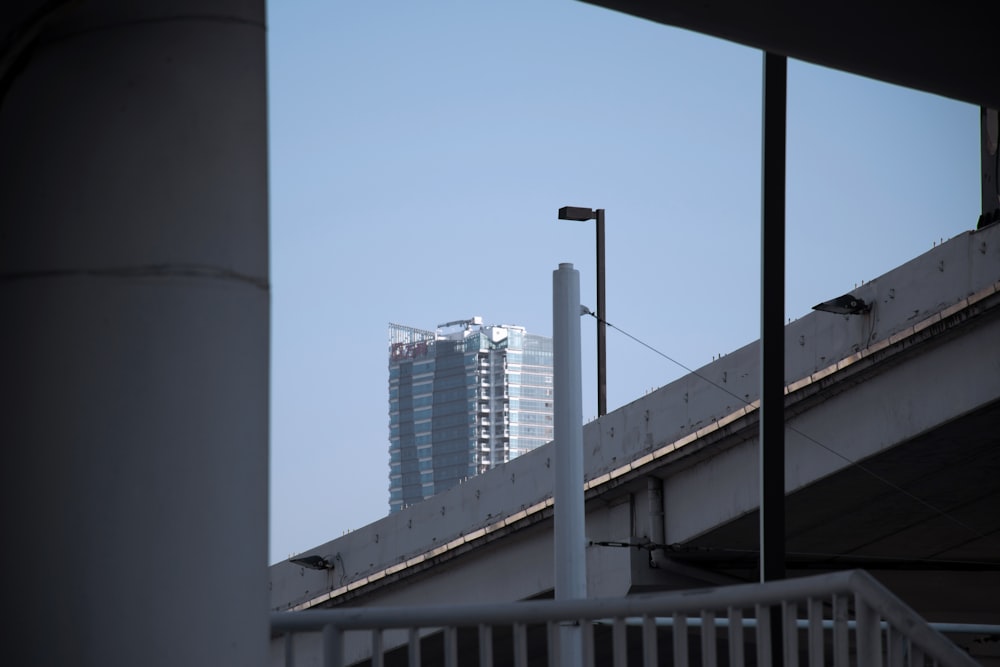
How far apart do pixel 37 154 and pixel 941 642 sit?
2812mm

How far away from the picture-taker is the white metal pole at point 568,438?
416 inches

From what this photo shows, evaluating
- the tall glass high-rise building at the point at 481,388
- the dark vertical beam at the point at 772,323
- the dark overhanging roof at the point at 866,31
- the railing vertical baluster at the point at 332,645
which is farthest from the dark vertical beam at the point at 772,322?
the tall glass high-rise building at the point at 481,388

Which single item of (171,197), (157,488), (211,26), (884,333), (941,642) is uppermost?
(884,333)

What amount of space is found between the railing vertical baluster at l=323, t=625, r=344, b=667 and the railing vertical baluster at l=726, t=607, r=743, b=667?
51.0 inches

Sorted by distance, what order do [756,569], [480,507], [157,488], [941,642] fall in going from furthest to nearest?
1. [756,569]
2. [480,507]
3. [941,642]
4. [157,488]

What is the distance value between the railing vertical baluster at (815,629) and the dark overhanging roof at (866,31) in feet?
6.19

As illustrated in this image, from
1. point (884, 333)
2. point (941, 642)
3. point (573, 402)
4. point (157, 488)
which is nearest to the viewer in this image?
point (157, 488)

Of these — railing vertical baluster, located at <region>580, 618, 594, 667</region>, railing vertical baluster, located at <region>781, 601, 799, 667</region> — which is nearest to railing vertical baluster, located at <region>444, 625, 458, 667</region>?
railing vertical baluster, located at <region>580, 618, 594, 667</region>

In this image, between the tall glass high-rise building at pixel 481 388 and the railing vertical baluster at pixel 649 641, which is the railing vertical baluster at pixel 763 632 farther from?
the tall glass high-rise building at pixel 481 388

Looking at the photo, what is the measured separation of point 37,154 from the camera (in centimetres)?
281

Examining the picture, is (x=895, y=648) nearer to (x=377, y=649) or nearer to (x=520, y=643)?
(x=520, y=643)

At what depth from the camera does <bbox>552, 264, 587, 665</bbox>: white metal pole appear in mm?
10578

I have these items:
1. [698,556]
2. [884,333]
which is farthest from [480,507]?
[884,333]

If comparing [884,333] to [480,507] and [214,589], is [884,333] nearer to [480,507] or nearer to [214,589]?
[480,507]
